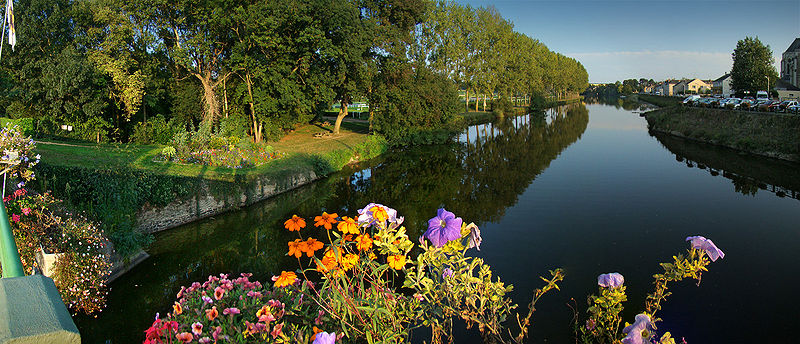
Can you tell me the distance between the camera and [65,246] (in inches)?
344

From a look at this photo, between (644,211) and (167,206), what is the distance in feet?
50.8

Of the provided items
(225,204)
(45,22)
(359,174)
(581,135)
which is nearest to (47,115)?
(45,22)

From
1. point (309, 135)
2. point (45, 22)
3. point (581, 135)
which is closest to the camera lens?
point (45, 22)

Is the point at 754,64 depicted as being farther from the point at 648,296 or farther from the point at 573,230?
the point at 648,296

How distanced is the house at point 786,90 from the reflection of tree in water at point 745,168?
46.9 meters

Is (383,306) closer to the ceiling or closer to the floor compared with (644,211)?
closer to the ceiling

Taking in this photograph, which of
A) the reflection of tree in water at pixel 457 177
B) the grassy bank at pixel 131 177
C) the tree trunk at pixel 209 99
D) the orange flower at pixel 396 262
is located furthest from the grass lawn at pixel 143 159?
the orange flower at pixel 396 262

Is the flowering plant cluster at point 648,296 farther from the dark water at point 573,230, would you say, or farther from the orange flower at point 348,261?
the orange flower at point 348,261

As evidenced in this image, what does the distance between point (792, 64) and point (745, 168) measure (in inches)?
3005

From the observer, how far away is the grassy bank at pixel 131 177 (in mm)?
11508

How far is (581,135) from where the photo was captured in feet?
139

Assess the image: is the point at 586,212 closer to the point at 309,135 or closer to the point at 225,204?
the point at 225,204

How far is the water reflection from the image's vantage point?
9.53 metres

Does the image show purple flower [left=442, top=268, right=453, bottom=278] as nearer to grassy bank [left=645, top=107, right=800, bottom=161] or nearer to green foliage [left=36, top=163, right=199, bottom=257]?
green foliage [left=36, top=163, right=199, bottom=257]
